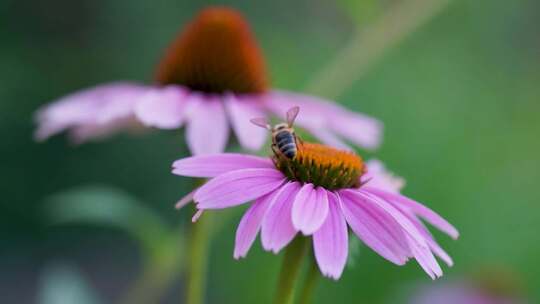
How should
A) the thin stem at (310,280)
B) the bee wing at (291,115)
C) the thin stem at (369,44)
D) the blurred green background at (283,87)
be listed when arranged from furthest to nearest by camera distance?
the blurred green background at (283,87), the thin stem at (369,44), the bee wing at (291,115), the thin stem at (310,280)

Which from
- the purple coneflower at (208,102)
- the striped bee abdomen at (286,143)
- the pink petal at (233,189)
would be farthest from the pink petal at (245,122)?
the pink petal at (233,189)

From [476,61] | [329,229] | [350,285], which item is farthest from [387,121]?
[329,229]

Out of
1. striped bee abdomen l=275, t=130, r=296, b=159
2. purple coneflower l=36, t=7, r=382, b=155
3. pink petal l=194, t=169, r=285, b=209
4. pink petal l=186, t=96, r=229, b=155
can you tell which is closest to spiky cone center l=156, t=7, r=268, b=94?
purple coneflower l=36, t=7, r=382, b=155

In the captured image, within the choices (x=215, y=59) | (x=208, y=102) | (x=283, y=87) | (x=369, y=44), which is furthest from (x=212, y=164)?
(x=283, y=87)

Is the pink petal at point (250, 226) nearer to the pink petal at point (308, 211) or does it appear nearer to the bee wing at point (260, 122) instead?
the pink petal at point (308, 211)

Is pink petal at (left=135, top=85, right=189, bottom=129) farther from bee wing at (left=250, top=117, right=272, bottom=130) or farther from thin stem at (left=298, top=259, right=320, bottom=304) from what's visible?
thin stem at (left=298, top=259, right=320, bottom=304)

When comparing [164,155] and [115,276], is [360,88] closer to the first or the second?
[164,155]
